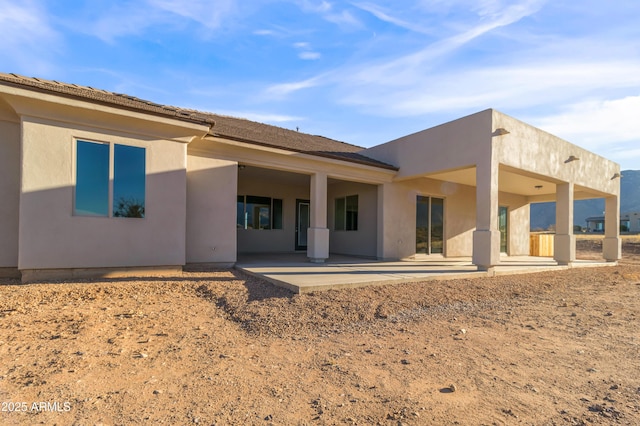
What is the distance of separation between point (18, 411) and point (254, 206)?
1170 centimetres

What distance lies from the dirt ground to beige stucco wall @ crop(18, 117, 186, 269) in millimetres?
740

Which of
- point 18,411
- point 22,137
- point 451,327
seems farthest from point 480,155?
point 22,137

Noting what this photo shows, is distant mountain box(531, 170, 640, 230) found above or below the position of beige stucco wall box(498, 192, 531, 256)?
above

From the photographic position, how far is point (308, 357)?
3775 millimetres

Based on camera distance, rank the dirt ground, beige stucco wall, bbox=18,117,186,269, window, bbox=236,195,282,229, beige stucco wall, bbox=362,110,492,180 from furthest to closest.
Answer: window, bbox=236,195,282,229 → beige stucco wall, bbox=362,110,492,180 → beige stucco wall, bbox=18,117,186,269 → the dirt ground

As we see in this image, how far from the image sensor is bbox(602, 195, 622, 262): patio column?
47.7ft

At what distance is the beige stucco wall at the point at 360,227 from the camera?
1284 centimetres

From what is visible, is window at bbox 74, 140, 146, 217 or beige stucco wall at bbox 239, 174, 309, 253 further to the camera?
beige stucco wall at bbox 239, 174, 309, 253

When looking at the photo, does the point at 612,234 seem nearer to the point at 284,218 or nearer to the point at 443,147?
the point at 443,147

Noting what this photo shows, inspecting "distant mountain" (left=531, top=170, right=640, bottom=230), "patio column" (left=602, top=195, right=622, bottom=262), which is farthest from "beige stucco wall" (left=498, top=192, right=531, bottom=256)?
"distant mountain" (left=531, top=170, right=640, bottom=230)

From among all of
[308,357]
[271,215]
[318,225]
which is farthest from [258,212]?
[308,357]

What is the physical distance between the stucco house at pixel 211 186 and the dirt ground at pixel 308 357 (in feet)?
4.35

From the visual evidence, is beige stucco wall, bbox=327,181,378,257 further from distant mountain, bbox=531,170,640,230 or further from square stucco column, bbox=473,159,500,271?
distant mountain, bbox=531,170,640,230

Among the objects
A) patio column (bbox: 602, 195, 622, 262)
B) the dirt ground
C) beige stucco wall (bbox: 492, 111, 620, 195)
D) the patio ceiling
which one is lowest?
the dirt ground
